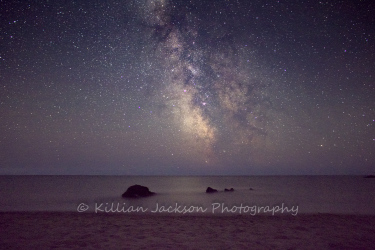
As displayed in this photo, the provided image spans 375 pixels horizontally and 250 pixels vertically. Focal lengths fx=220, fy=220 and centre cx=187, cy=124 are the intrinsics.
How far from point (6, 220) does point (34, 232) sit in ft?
12.4

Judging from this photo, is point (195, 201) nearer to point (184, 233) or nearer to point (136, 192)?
point (136, 192)

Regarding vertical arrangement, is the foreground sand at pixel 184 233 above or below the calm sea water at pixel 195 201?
above

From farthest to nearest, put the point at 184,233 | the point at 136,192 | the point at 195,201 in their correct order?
the point at 136,192, the point at 195,201, the point at 184,233

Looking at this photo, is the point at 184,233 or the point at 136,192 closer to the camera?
the point at 184,233

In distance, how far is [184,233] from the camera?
360 inches

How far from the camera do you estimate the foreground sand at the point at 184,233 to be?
7598 mm

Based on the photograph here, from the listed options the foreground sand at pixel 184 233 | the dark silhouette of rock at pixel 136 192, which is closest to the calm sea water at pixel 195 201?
the dark silhouette of rock at pixel 136 192

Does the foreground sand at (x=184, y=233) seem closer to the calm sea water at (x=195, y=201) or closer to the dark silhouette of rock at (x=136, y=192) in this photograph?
the calm sea water at (x=195, y=201)

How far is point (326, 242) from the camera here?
807cm

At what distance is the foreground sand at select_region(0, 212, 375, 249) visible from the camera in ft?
24.9

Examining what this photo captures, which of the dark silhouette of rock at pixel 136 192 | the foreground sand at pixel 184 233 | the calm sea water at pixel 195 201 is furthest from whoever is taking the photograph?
the dark silhouette of rock at pixel 136 192

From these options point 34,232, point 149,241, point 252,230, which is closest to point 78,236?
point 34,232

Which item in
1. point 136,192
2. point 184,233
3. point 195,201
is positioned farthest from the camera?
point 136,192

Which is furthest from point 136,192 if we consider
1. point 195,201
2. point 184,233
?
point 184,233
